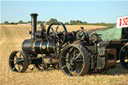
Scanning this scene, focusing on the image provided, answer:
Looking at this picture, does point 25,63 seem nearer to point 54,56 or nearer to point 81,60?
point 54,56

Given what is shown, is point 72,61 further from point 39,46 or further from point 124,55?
point 124,55

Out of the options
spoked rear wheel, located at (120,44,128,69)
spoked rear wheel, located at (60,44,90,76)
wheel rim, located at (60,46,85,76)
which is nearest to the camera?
spoked rear wheel, located at (60,44,90,76)

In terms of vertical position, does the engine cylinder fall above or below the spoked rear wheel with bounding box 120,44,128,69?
above

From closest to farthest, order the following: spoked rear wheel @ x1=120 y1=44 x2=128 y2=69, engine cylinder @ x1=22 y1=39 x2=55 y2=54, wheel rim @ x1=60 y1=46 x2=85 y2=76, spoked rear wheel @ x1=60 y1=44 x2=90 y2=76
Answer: spoked rear wheel @ x1=60 y1=44 x2=90 y2=76, wheel rim @ x1=60 y1=46 x2=85 y2=76, engine cylinder @ x1=22 y1=39 x2=55 y2=54, spoked rear wheel @ x1=120 y1=44 x2=128 y2=69

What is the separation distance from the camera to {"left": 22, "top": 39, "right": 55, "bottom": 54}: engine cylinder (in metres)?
8.89

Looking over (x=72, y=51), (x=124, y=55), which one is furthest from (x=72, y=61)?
(x=124, y=55)

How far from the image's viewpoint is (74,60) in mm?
7742

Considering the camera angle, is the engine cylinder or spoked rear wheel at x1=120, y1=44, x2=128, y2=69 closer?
the engine cylinder

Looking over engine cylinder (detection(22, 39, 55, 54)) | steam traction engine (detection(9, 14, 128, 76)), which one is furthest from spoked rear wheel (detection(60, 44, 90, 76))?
engine cylinder (detection(22, 39, 55, 54))

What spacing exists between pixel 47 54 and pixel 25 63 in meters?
1.05

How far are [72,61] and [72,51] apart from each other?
0.48 metres

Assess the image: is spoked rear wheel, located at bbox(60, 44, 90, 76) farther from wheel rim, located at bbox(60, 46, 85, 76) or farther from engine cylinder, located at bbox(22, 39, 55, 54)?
engine cylinder, located at bbox(22, 39, 55, 54)

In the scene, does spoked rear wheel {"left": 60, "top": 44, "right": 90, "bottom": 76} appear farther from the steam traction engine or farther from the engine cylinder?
the engine cylinder

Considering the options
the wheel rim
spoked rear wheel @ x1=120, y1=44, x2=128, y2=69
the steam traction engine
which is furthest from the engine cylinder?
spoked rear wheel @ x1=120, y1=44, x2=128, y2=69
